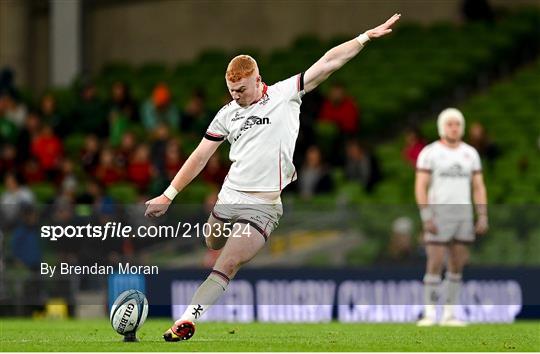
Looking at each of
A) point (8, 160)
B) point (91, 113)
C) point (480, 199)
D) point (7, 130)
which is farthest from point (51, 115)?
point (480, 199)

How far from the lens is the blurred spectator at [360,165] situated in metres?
22.7

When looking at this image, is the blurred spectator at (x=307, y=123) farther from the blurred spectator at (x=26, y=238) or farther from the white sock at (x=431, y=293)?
the white sock at (x=431, y=293)

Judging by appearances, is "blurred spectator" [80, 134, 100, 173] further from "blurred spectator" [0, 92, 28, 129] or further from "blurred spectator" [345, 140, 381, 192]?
"blurred spectator" [345, 140, 381, 192]

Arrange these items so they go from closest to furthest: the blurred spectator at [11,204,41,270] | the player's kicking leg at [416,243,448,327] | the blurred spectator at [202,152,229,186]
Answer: the player's kicking leg at [416,243,448,327] < the blurred spectator at [11,204,41,270] < the blurred spectator at [202,152,229,186]

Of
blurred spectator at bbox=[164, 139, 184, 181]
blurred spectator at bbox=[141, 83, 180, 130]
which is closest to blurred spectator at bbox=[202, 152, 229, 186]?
blurred spectator at bbox=[164, 139, 184, 181]

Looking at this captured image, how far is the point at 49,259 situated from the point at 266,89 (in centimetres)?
671

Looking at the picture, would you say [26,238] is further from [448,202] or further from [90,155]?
[90,155]

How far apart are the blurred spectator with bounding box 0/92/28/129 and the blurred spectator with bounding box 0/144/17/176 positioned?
4.46 feet

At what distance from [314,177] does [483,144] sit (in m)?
2.67

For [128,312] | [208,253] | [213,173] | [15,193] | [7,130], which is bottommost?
[128,312]

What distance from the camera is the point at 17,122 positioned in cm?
2691

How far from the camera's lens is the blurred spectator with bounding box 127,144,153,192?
23578 millimetres

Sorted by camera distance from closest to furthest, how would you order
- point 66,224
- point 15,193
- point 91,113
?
point 66,224
point 15,193
point 91,113

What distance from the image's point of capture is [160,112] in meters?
26.3
